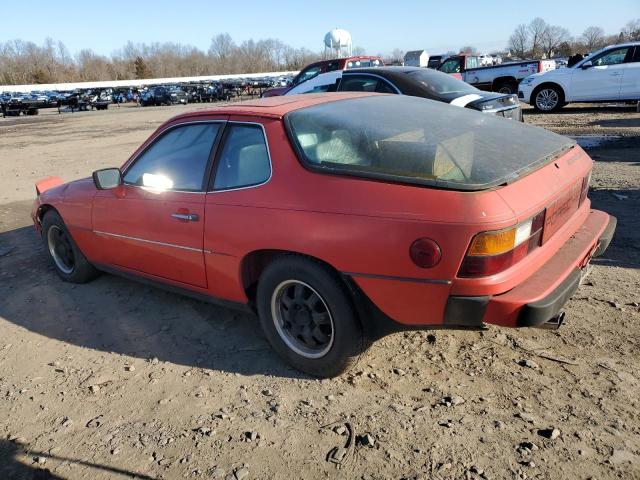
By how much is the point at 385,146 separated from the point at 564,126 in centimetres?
1115

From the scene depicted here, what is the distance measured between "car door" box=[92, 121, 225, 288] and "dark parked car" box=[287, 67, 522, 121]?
522 cm

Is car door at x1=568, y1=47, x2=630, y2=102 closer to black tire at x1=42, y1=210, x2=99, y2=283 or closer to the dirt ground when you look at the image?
the dirt ground

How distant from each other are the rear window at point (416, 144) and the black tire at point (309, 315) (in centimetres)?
57

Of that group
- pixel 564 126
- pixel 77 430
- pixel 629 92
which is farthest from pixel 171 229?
pixel 629 92

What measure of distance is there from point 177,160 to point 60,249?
1.96 metres

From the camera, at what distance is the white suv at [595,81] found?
1356 centimetres

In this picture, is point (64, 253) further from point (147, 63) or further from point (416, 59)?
point (147, 63)

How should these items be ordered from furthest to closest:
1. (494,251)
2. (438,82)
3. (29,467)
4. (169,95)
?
1. (169,95)
2. (438,82)
3. (29,467)
4. (494,251)

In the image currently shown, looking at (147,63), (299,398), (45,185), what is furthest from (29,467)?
(147,63)

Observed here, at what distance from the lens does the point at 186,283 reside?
355cm

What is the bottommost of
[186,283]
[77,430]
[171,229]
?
[77,430]

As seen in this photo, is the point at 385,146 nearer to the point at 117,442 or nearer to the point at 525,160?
the point at 525,160

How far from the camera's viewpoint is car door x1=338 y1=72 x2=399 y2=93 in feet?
27.9

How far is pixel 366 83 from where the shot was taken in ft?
28.7
